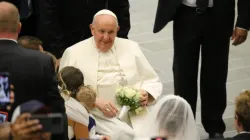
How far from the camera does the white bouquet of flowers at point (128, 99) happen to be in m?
5.70

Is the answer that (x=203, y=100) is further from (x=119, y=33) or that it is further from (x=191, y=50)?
(x=119, y=33)

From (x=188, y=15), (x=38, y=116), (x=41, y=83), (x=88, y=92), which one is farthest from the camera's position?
(x=188, y=15)

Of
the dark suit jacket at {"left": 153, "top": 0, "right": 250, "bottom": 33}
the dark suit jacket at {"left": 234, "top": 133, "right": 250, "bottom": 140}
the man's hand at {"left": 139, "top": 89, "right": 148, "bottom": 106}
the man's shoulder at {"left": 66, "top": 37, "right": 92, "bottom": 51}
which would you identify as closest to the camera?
the dark suit jacket at {"left": 234, "top": 133, "right": 250, "bottom": 140}

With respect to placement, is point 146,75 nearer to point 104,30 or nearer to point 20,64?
point 104,30

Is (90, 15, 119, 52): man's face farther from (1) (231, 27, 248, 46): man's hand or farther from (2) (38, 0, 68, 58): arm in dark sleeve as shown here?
(1) (231, 27, 248, 46): man's hand

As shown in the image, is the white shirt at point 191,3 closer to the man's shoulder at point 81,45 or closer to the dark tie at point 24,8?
the man's shoulder at point 81,45

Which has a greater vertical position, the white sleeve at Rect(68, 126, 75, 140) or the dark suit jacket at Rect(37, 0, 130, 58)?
the dark suit jacket at Rect(37, 0, 130, 58)

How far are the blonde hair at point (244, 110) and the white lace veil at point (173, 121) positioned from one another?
31cm

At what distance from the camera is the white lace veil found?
3.96 m

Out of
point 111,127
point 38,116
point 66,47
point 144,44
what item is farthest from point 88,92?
point 144,44

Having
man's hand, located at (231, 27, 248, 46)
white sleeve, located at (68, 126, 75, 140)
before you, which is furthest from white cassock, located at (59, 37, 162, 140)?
man's hand, located at (231, 27, 248, 46)

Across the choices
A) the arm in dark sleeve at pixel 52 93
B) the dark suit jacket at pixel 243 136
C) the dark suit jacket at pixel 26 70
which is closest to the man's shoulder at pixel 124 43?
the arm in dark sleeve at pixel 52 93

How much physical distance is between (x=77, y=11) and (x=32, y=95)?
248 cm

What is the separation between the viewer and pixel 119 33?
655 centimetres
